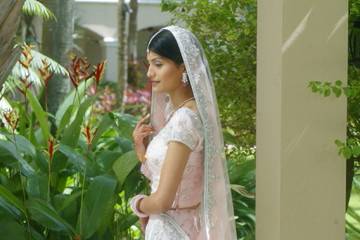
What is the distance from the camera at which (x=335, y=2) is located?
3.24 m

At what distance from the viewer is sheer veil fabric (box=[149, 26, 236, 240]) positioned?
306cm

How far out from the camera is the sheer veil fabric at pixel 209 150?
3057mm

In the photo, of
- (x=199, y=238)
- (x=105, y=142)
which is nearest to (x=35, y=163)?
(x=105, y=142)

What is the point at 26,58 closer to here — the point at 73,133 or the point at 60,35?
the point at 73,133

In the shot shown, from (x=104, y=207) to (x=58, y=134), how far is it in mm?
949

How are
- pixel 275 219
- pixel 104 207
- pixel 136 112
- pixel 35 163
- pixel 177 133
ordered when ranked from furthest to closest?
pixel 136 112 < pixel 35 163 < pixel 104 207 < pixel 275 219 < pixel 177 133

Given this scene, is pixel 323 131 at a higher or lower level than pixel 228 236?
higher

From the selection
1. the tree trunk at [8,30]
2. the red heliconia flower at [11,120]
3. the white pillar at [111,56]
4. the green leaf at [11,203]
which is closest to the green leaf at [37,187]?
the green leaf at [11,203]

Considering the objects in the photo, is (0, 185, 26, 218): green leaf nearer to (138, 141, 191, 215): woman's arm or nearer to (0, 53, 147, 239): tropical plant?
(0, 53, 147, 239): tropical plant

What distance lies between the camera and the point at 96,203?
4.16 m

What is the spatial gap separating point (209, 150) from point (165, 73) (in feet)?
1.15

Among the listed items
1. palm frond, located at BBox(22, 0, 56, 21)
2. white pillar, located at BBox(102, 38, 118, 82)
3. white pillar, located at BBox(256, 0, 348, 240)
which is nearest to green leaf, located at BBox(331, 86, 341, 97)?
white pillar, located at BBox(256, 0, 348, 240)

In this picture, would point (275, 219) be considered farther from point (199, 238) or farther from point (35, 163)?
point (35, 163)

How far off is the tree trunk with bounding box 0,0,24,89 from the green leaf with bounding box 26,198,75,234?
80 cm
